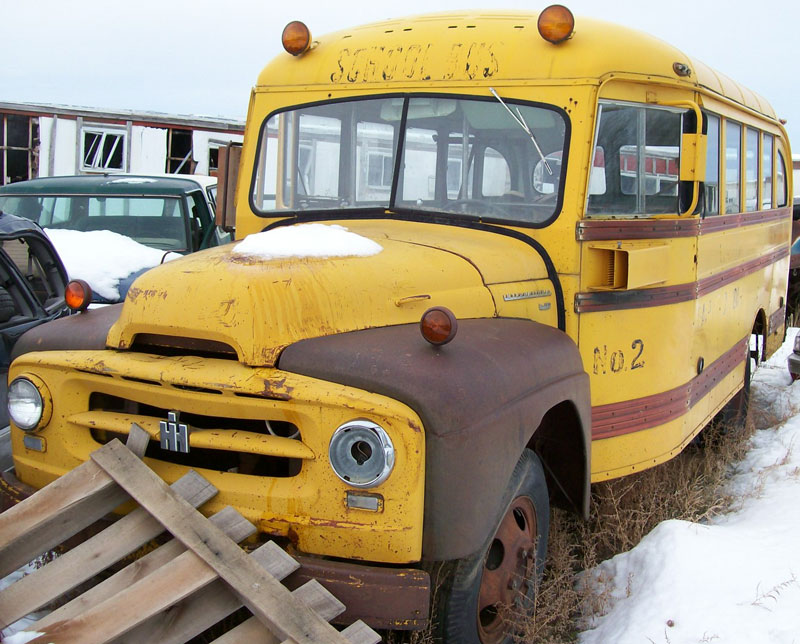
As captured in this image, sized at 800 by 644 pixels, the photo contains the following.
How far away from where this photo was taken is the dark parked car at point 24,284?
501 cm

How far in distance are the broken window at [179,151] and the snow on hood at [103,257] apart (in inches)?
528

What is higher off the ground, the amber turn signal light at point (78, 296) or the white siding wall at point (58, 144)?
the white siding wall at point (58, 144)

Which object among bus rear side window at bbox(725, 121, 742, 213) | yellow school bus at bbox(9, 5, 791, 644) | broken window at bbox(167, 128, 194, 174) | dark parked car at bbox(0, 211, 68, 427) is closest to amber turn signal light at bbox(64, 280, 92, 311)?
yellow school bus at bbox(9, 5, 791, 644)

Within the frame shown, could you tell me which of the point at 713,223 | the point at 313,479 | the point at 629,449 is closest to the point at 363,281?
the point at 313,479

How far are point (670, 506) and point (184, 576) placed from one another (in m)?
2.95

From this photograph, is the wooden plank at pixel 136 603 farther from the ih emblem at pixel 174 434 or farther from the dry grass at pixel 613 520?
the dry grass at pixel 613 520

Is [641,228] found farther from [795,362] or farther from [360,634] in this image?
[795,362]

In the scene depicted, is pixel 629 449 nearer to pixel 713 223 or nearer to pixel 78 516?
pixel 713 223

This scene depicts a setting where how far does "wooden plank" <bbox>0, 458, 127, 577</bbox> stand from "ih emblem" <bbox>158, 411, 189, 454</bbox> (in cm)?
20

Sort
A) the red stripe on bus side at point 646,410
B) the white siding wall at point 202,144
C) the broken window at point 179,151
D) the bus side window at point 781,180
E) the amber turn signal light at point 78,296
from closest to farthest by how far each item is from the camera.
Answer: the amber turn signal light at point 78,296, the red stripe on bus side at point 646,410, the bus side window at point 781,180, the white siding wall at point 202,144, the broken window at point 179,151

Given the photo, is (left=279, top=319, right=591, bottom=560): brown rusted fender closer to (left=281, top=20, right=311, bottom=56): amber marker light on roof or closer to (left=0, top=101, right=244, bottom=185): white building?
(left=281, top=20, right=311, bottom=56): amber marker light on roof

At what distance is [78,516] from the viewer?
8.97ft

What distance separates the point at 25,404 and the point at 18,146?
1958cm

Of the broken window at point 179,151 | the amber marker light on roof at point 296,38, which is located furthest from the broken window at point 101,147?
the amber marker light on roof at point 296,38
